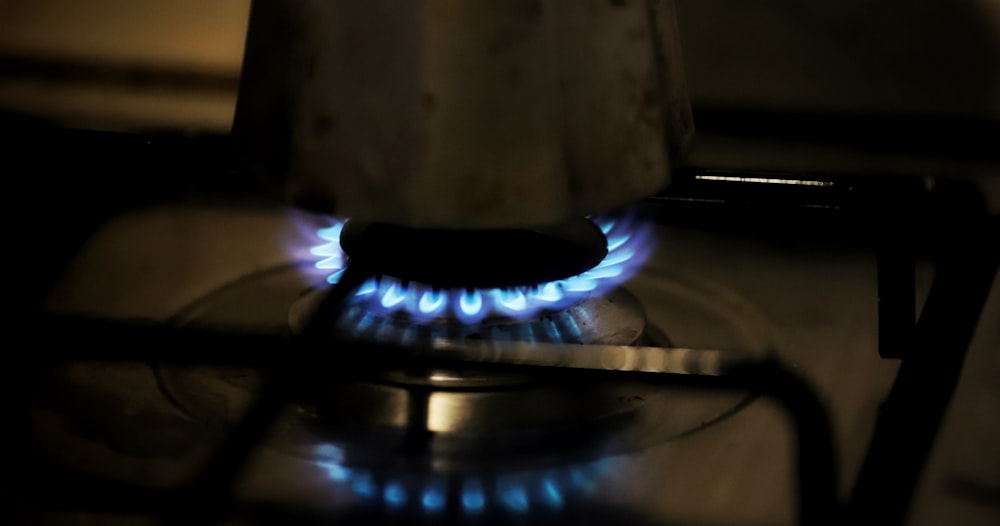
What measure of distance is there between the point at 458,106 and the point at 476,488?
0.15 m

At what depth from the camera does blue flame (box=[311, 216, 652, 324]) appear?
1.67 ft

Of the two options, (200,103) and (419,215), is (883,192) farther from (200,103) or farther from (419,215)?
(200,103)

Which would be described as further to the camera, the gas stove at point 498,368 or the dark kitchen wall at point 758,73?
the dark kitchen wall at point 758,73

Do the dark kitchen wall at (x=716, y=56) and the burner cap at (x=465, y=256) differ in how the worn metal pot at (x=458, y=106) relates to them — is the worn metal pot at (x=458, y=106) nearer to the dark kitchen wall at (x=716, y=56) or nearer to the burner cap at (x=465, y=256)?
the burner cap at (x=465, y=256)

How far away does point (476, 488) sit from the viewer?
15.8 inches

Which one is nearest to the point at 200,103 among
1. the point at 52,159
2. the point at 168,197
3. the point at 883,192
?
the point at 168,197

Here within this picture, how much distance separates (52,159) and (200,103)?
21 cm

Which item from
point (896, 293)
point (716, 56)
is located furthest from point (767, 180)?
point (716, 56)

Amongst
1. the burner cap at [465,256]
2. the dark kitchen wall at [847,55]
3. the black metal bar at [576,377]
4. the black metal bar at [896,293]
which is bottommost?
the black metal bar at [576,377]

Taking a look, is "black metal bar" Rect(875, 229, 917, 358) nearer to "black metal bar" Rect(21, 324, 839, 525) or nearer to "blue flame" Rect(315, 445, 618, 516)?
"black metal bar" Rect(21, 324, 839, 525)

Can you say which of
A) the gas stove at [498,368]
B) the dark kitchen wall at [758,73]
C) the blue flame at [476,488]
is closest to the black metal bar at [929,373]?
the gas stove at [498,368]

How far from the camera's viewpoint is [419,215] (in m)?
0.40

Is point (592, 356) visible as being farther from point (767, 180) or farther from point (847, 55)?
point (847, 55)

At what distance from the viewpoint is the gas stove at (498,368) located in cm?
39
